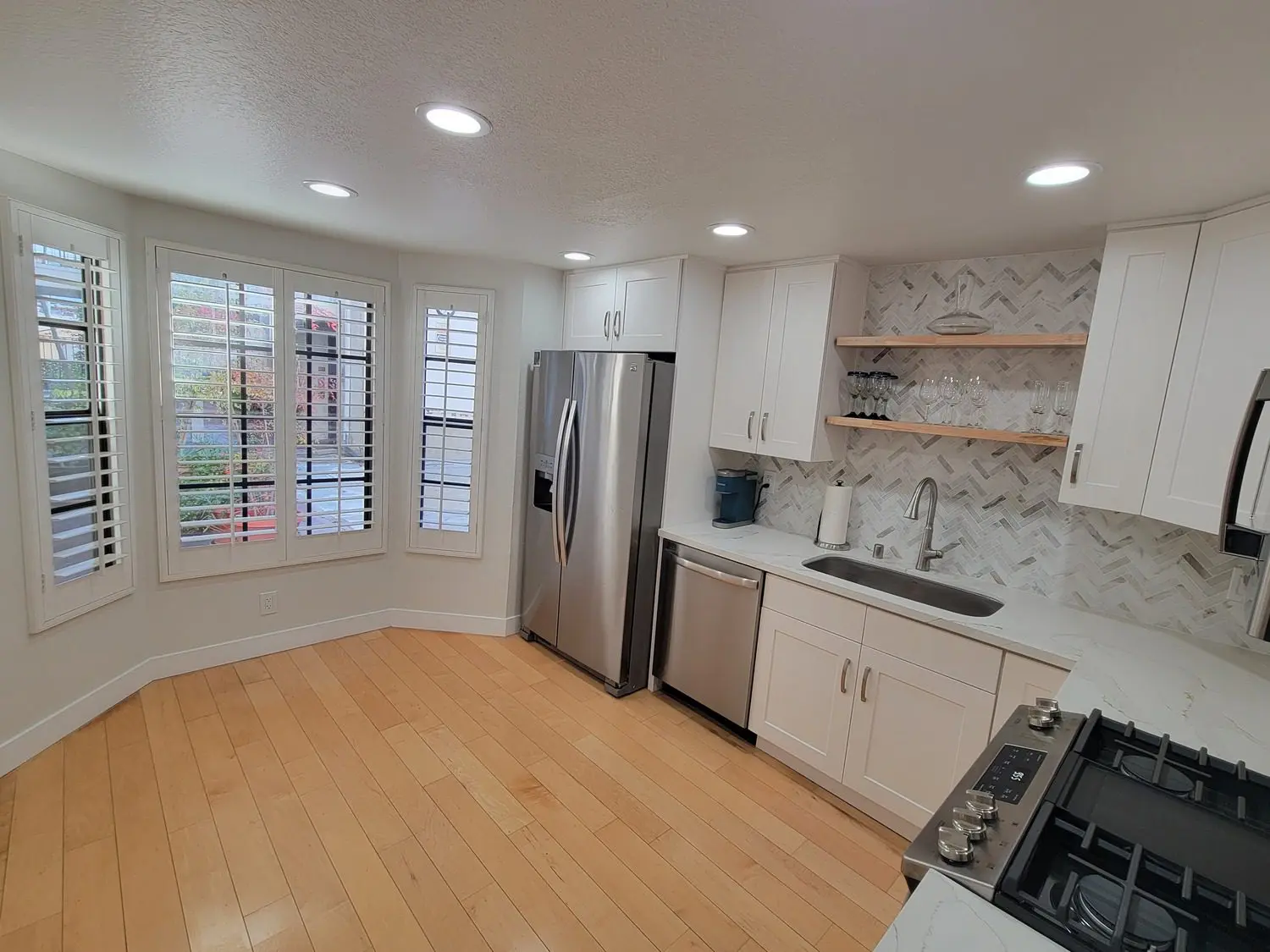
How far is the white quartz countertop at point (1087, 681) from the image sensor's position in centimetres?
79

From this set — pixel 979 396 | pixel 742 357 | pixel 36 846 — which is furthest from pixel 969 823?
pixel 36 846

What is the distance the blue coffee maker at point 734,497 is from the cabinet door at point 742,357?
18cm

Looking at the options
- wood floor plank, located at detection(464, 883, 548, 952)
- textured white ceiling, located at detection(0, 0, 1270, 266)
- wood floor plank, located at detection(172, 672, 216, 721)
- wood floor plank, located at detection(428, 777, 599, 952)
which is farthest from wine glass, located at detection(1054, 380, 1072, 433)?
wood floor plank, located at detection(172, 672, 216, 721)

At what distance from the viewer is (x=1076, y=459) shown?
2.06 metres

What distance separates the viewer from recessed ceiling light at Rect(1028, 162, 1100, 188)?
4.96ft

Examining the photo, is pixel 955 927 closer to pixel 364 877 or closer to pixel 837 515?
pixel 364 877

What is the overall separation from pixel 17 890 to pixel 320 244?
282 centimetres

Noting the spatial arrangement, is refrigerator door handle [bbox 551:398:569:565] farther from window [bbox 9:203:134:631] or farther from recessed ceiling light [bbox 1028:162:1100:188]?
recessed ceiling light [bbox 1028:162:1100:188]

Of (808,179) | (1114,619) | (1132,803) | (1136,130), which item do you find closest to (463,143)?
(808,179)

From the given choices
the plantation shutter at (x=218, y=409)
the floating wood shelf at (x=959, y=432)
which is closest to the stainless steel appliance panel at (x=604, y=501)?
the floating wood shelf at (x=959, y=432)

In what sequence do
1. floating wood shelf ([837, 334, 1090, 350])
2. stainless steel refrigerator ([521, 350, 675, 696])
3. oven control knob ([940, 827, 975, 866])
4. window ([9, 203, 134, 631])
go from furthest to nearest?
stainless steel refrigerator ([521, 350, 675, 696]) → window ([9, 203, 134, 631]) → floating wood shelf ([837, 334, 1090, 350]) → oven control knob ([940, 827, 975, 866])

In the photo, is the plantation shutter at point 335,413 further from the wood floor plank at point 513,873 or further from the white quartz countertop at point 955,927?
the white quartz countertop at point 955,927

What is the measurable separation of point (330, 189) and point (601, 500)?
179cm

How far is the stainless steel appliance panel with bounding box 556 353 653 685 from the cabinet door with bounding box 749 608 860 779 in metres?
0.76
